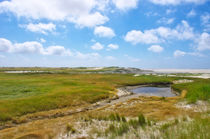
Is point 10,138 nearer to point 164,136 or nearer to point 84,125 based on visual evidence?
point 84,125

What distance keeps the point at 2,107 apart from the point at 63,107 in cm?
955

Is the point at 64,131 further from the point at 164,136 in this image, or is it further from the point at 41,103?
the point at 41,103

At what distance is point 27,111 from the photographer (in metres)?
22.5

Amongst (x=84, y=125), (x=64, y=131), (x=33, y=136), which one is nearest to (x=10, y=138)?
(x=33, y=136)

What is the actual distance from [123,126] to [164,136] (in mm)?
4149

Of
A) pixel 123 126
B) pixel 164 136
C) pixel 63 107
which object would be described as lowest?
pixel 63 107

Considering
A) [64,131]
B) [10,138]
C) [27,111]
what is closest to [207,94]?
[64,131]

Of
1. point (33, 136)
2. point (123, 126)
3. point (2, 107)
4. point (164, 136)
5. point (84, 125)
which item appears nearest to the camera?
point (164, 136)

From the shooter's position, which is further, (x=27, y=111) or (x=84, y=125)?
(x=27, y=111)

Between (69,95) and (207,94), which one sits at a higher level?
(207,94)

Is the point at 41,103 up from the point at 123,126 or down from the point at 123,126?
down

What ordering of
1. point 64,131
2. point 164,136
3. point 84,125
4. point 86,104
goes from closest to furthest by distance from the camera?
1. point 164,136
2. point 64,131
3. point 84,125
4. point 86,104

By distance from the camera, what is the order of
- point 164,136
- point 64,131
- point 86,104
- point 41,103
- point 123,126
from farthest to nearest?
point 86,104 < point 41,103 < point 64,131 < point 123,126 < point 164,136

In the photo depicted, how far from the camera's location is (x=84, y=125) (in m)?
14.5
